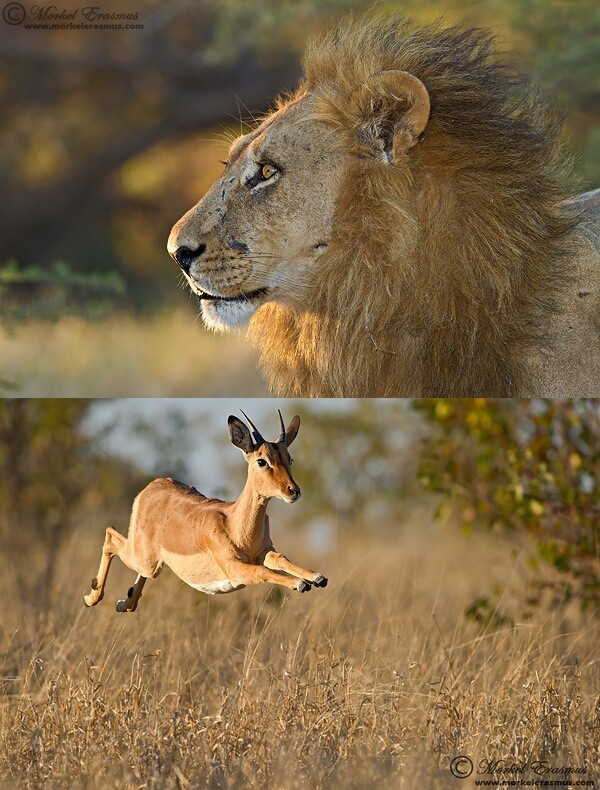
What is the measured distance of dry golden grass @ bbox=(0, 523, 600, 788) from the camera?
317cm

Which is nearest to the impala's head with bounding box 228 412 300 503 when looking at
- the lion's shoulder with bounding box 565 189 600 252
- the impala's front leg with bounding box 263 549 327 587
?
the impala's front leg with bounding box 263 549 327 587

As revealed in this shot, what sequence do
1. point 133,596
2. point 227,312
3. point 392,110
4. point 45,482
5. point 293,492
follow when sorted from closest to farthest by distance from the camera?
point 293,492 < point 133,596 < point 392,110 < point 227,312 < point 45,482

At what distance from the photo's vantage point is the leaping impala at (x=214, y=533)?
9.26 ft

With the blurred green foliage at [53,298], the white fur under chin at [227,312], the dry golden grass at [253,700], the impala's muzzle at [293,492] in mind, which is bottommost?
the dry golden grass at [253,700]

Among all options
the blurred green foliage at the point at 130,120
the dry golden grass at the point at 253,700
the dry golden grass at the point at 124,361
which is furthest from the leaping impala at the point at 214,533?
the blurred green foliage at the point at 130,120

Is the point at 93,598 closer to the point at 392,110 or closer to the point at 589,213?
the point at 392,110

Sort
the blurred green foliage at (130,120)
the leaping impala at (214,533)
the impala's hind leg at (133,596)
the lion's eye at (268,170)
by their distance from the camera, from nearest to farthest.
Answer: the leaping impala at (214,533) < the impala's hind leg at (133,596) < the lion's eye at (268,170) < the blurred green foliage at (130,120)

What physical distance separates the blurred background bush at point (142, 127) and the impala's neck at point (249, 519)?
4.53m

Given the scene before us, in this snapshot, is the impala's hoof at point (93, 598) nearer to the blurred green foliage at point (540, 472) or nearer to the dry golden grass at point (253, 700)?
the dry golden grass at point (253, 700)

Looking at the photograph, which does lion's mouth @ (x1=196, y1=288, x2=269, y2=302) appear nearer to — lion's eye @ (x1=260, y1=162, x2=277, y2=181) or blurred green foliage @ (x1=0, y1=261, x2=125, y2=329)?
lion's eye @ (x1=260, y1=162, x2=277, y2=181)

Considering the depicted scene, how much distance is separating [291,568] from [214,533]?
25 cm

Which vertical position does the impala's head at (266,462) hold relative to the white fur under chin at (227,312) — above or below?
below

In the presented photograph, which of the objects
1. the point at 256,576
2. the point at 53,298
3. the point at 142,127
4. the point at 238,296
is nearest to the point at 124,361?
the point at 53,298

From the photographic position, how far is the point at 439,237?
3.68 meters
